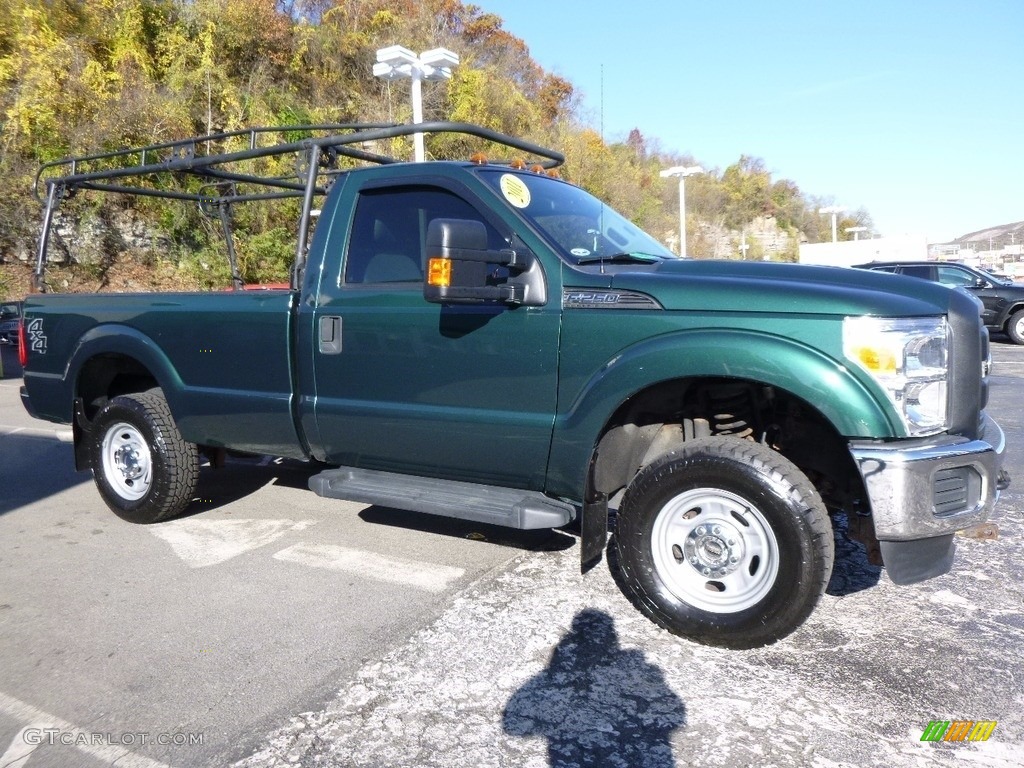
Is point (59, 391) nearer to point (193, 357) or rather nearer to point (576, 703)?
point (193, 357)

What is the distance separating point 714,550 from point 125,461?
12.5ft

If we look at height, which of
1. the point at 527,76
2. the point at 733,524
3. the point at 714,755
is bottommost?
the point at 714,755

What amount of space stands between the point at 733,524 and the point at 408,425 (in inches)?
64.1

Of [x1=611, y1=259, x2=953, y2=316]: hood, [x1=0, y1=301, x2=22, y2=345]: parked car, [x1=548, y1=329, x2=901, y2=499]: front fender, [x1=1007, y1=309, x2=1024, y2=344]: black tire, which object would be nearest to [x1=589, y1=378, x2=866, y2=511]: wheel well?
[x1=548, y1=329, x2=901, y2=499]: front fender

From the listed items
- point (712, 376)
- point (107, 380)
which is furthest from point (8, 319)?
point (712, 376)

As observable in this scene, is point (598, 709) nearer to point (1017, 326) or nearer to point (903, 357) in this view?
point (903, 357)

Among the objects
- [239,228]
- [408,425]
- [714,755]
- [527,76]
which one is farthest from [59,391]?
[527,76]

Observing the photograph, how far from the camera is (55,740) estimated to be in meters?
2.74

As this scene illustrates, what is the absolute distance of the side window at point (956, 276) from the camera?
17384 millimetres

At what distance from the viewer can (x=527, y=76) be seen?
31.7 metres

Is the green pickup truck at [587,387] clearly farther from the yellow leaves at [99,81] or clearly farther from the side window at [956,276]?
the yellow leaves at [99,81]

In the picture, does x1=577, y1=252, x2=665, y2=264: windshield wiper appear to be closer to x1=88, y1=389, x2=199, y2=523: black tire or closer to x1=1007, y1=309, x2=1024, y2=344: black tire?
x1=88, y1=389, x2=199, y2=523: black tire

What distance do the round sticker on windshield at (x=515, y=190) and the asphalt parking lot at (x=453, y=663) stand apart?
1.86 meters

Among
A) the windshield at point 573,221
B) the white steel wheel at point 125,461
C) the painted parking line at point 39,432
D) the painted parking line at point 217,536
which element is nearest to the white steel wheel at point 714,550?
the windshield at point 573,221
